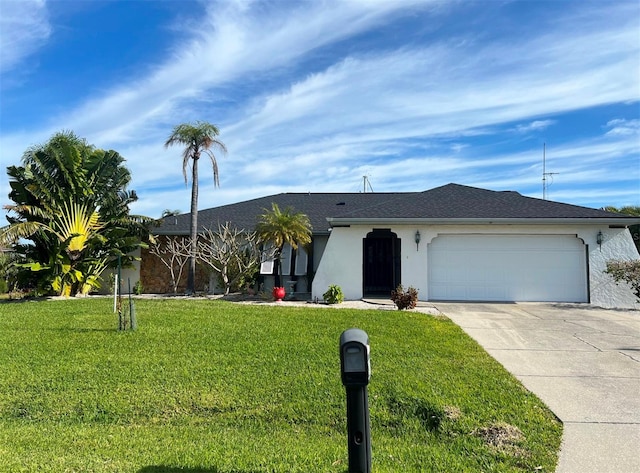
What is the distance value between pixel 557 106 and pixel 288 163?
10813 mm

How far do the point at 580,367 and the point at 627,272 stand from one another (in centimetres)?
909

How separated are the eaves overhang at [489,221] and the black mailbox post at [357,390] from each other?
1205 cm

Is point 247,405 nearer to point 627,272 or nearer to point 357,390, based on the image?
point 357,390

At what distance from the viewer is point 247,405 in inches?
191

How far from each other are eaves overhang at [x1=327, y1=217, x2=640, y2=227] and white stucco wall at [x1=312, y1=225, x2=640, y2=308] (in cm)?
22

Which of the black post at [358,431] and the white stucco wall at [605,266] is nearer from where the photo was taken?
the black post at [358,431]

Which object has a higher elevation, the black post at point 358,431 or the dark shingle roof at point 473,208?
the dark shingle roof at point 473,208

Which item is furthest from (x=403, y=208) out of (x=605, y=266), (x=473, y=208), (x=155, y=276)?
(x=155, y=276)

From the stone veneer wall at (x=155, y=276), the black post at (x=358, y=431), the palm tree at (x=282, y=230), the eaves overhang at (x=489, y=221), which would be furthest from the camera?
the stone veneer wall at (x=155, y=276)

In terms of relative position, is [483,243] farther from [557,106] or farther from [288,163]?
[288,163]

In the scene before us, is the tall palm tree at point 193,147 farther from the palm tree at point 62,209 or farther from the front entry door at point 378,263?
the front entry door at point 378,263

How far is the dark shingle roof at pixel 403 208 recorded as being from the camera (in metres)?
15.0

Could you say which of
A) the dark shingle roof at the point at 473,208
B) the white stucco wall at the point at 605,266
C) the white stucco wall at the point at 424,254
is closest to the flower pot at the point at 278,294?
the white stucco wall at the point at 424,254

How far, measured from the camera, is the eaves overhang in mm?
14469
